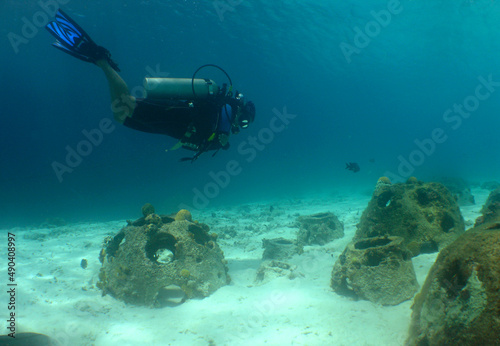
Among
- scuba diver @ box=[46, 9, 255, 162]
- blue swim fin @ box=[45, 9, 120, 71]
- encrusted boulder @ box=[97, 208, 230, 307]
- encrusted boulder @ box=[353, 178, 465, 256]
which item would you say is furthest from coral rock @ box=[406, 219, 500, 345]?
blue swim fin @ box=[45, 9, 120, 71]

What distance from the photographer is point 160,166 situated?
57.4 metres

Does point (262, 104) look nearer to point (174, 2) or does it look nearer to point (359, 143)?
point (174, 2)

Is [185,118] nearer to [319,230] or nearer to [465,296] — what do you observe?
[465,296]

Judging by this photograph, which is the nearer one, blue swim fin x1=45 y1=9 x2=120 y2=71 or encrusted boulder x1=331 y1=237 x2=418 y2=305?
blue swim fin x1=45 y1=9 x2=120 y2=71

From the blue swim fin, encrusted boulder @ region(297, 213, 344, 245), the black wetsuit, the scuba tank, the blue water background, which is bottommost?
encrusted boulder @ region(297, 213, 344, 245)

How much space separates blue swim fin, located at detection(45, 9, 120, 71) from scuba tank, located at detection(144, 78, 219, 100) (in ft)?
3.03

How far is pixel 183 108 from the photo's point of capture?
16.7ft

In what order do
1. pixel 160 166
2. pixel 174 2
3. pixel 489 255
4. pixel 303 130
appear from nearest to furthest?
pixel 489 255 < pixel 174 2 < pixel 160 166 < pixel 303 130

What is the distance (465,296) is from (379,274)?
2.62 meters

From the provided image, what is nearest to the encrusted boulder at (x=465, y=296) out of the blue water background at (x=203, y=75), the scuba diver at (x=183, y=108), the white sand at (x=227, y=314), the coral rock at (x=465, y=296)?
the coral rock at (x=465, y=296)

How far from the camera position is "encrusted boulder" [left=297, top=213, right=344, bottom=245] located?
9297 mm

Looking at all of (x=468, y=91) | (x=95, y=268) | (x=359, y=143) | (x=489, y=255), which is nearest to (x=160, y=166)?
(x=95, y=268)

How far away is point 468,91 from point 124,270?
10597cm

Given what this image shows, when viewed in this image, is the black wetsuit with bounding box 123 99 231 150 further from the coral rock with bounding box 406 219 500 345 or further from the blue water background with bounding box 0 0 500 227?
the blue water background with bounding box 0 0 500 227
